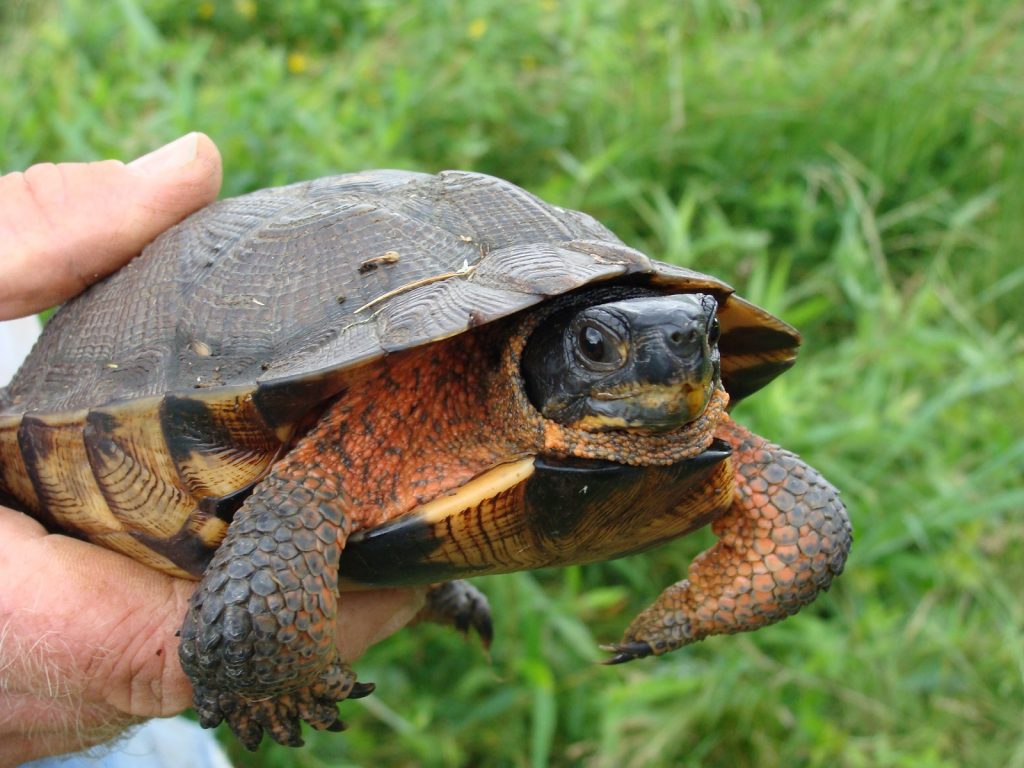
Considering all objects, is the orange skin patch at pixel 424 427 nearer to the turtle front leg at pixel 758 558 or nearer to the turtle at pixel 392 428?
the turtle at pixel 392 428

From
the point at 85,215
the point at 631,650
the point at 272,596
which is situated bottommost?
the point at 631,650

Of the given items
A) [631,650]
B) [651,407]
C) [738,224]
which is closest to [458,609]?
[631,650]

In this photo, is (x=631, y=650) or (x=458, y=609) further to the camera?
(x=458, y=609)

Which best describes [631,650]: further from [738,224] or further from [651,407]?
[738,224]

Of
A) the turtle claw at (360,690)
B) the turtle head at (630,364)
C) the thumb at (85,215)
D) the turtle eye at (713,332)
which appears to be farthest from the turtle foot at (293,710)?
the thumb at (85,215)

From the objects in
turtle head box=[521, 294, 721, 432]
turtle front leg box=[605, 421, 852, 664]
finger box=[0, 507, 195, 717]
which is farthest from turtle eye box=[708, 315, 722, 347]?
finger box=[0, 507, 195, 717]
